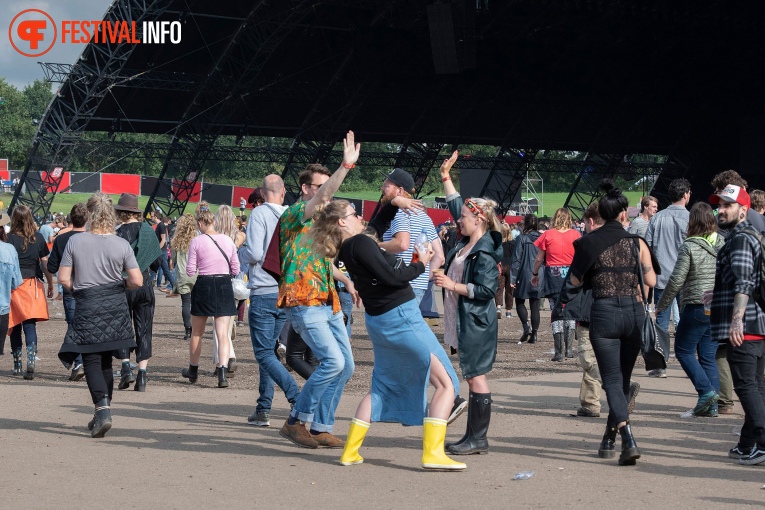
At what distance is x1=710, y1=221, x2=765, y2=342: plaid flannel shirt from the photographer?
6.34 meters

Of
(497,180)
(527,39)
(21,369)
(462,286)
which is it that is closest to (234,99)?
(527,39)

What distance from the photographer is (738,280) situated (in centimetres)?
634

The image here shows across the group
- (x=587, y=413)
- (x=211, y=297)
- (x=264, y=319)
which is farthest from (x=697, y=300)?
(x=211, y=297)

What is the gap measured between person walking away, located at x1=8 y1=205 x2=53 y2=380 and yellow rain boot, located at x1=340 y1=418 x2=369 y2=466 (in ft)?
17.2

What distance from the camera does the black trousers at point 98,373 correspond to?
7.36 metres

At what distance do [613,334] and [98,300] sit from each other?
3426 millimetres

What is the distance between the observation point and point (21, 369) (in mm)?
11008

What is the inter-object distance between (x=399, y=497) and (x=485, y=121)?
3218cm

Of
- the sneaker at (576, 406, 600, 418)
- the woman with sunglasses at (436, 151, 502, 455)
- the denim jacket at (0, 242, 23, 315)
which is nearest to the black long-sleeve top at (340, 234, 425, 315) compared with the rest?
the woman with sunglasses at (436, 151, 502, 455)

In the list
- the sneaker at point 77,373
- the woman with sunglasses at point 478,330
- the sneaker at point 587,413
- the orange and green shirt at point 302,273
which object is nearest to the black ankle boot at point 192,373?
the sneaker at point 77,373

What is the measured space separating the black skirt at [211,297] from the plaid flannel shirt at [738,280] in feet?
16.4

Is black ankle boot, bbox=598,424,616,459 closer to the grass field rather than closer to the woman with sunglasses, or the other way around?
the woman with sunglasses

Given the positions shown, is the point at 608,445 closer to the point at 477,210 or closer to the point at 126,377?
the point at 477,210

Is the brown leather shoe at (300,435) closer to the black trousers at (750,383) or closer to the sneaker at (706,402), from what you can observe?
the black trousers at (750,383)
